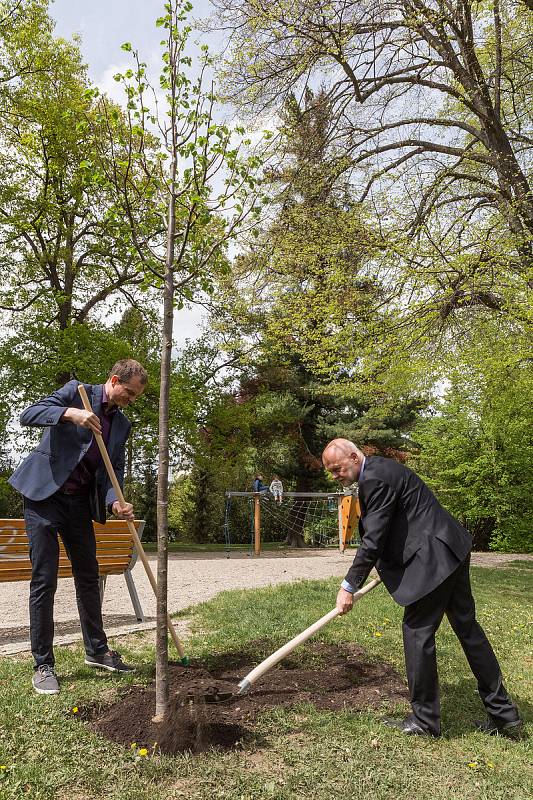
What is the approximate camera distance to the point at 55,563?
4031 millimetres

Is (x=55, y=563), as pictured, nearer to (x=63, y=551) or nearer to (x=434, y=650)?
(x=63, y=551)

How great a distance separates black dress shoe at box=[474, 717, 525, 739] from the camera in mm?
3436

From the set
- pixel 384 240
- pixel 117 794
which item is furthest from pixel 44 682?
pixel 384 240

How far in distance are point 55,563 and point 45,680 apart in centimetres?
68

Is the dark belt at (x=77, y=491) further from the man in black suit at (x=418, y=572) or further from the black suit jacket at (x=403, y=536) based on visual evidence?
the black suit jacket at (x=403, y=536)

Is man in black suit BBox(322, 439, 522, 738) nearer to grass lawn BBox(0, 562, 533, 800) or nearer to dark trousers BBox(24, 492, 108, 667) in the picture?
grass lawn BBox(0, 562, 533, 800)

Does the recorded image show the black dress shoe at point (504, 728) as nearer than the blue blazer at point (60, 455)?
Yes

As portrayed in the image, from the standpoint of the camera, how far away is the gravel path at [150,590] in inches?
223

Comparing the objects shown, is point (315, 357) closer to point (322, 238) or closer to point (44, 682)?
point (322, 238)

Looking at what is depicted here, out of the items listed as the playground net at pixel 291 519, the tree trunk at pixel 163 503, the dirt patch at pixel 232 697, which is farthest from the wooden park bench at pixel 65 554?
the playground net at pixel 291 519

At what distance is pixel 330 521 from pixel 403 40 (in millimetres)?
16534

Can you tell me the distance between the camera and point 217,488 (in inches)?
1070

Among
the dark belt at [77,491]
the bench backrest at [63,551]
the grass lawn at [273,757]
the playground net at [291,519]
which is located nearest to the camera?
the grass lawn at [273,757]

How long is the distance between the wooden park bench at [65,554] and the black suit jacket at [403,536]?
2.76 meters
